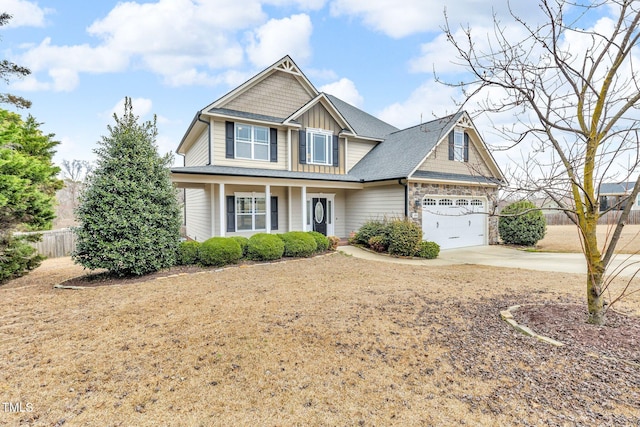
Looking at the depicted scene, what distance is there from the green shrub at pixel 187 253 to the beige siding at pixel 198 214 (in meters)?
4.60

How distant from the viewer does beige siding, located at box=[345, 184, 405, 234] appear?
13086 millimetres

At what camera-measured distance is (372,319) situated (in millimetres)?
4750

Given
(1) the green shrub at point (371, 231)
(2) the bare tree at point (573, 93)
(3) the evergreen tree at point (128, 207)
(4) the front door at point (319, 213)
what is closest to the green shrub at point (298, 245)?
(1) the green shrub at point (371, 231)

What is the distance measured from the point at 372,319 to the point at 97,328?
416 cm

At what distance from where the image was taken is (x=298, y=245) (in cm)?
1066

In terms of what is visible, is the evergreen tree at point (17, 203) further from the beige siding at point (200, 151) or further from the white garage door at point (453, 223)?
the white garage door at point (453, 223)

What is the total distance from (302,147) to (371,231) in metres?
5.19

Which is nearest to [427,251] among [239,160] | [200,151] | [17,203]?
[239,160]

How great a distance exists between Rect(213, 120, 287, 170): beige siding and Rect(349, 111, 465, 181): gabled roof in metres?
3.90

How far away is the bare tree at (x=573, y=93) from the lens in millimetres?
3848

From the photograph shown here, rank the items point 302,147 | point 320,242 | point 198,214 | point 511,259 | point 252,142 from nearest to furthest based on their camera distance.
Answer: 1. point 511,259
2. point 320,242
3. point 252,142
4. point 302,147
5. point 198,214

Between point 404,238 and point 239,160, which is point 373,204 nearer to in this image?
point 404,238

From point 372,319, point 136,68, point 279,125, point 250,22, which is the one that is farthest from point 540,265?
point 136,68

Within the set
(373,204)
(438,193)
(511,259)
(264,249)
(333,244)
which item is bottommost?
(511,259)
